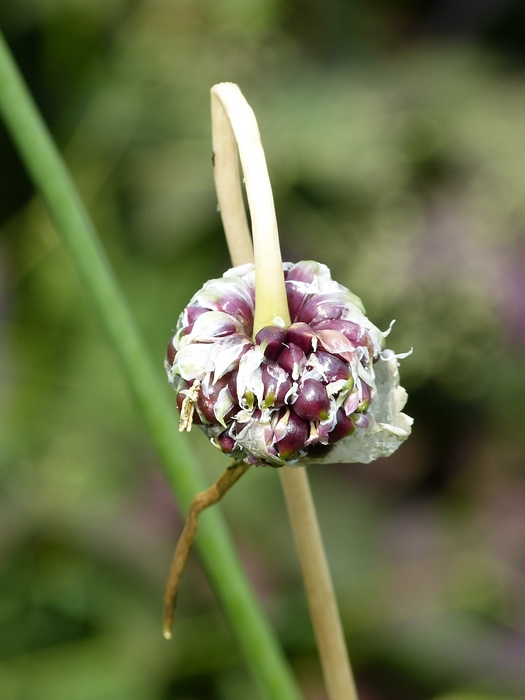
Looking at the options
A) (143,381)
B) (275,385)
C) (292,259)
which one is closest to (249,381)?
(275,385)

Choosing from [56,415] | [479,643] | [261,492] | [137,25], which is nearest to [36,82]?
[137,25]

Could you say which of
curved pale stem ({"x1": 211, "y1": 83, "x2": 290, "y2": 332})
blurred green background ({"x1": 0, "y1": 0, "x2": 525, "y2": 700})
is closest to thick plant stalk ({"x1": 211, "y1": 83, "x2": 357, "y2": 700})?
curved pale stem ({"x1": 211, "y1": 83, "x2": 290, "y2": 332})

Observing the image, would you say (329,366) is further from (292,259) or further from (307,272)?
(292,259)

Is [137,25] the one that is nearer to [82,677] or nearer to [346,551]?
[346,551]

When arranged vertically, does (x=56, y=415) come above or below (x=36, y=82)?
below

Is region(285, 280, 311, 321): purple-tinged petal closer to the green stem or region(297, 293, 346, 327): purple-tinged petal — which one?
region(297, 293, 346, 327): purple-tinged petal

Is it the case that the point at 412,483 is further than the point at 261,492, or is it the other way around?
the point at 412,483

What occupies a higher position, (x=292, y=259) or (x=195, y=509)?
(x=292, y=259)
